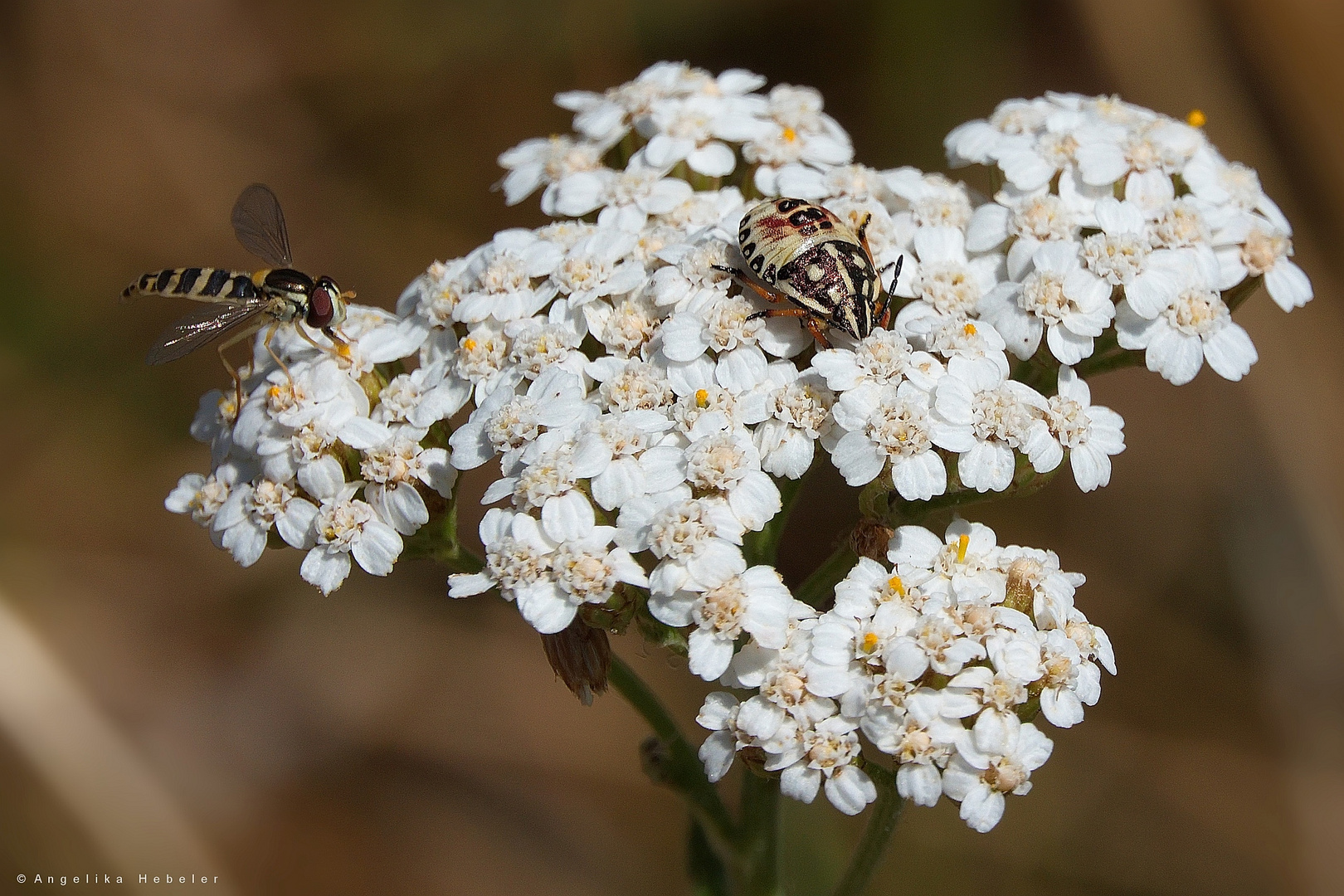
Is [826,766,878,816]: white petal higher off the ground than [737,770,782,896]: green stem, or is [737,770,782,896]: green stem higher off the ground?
[826,766,878,816]: white petal

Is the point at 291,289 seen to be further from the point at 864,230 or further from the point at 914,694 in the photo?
the point at 914,694


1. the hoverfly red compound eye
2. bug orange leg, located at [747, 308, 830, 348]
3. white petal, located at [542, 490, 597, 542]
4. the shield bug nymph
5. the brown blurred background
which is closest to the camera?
white petal, located at [542, 490, 597, 542]

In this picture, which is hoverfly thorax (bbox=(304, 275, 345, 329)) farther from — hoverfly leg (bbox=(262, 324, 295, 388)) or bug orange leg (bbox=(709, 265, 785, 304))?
bug orange leg (bbox=(709, 265, 785, 304))

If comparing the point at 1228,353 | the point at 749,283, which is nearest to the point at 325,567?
the point at 749,283

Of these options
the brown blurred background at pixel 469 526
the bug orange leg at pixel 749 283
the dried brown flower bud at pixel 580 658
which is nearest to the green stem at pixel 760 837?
the dried brown flower bud at pixel 580 658

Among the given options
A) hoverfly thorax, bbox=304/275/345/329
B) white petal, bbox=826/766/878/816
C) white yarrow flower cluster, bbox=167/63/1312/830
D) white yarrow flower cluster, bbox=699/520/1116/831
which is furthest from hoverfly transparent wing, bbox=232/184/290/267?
white petal, bbox=826/766/878/816

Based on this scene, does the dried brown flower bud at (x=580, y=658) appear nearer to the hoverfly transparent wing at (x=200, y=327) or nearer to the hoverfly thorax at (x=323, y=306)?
the hoverfly thorax at (x=323, y=306)
